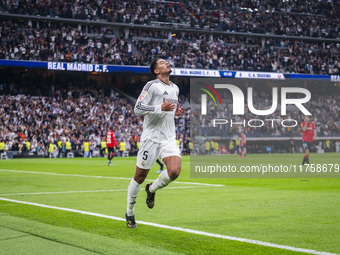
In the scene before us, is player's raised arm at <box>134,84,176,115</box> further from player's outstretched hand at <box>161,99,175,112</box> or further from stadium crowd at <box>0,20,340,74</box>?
stadium crowd at <box>0,20,340,74</box>

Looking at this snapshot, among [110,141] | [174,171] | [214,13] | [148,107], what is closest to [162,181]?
[174,171]

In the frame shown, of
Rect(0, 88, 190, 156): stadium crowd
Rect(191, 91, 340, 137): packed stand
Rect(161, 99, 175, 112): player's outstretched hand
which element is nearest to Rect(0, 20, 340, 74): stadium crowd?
Rect(0, 88, 190, 156): stadium crowd

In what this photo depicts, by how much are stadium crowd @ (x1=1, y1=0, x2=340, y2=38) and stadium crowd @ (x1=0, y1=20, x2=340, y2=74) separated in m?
1.31

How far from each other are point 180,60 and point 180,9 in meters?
8.53

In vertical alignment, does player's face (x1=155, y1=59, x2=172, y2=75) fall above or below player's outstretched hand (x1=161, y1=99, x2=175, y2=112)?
above

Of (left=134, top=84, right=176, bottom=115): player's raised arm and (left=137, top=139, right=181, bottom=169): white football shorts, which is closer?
(left=134, top=84, right=176, bottom=115): player's raised arm

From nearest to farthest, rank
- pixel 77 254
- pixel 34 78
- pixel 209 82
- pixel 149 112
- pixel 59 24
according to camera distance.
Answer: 1. pixel 77 254
2. pixel 149 112
3. pixel 34 78
4. pixel 59 24
5. pixel 209 82

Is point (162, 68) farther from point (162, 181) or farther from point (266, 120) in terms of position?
point (266, 120)

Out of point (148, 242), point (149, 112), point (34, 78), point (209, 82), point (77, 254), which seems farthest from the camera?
point (209, 82)

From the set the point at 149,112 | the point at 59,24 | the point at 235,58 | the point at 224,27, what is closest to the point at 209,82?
the point at 235,58

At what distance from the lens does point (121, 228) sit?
23.7 ft

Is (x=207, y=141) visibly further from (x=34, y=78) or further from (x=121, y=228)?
(x=121, y=228)

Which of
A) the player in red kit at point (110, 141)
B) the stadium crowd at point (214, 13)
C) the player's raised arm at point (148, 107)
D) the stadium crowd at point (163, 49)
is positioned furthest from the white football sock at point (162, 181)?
the stadium crowd at point (214, 13)

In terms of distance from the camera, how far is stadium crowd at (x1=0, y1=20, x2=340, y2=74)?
141 ft
